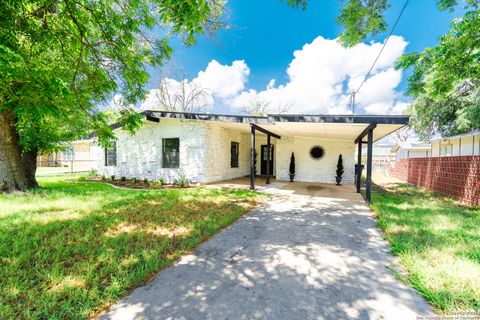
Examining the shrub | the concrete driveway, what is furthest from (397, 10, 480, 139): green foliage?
the shrub

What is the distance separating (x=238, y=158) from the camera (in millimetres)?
12156

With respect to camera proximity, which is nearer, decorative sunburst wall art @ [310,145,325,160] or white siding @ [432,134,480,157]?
decorative sunburst wall art @ [310,145,325,160]

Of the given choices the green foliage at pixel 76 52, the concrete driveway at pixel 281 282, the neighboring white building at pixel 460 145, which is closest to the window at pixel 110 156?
the green foliage at pixel 76 52

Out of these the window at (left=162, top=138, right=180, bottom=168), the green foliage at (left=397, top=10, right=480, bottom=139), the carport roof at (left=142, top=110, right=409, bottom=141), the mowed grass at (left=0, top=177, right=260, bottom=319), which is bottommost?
the mowed grass at (left=0, top=177, right=260, bottom=319)

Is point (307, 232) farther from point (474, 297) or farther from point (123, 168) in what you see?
point (123, 168)

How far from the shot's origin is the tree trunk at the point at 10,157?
20.1 ft

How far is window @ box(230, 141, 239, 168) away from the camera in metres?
11.4

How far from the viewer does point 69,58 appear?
13.6 feet

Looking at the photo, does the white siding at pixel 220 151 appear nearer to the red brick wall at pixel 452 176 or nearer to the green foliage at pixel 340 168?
the green foliage at pixel 340 168

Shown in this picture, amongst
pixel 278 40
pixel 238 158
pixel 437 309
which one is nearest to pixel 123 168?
pixel 238 158

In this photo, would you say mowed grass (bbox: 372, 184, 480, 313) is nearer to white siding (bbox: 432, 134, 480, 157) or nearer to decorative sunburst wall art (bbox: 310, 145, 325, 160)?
decorative sunburst wall art (bbox: 310, 145, 325, 160)

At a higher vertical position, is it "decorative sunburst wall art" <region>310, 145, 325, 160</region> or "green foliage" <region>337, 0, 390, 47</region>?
"green foliage" <region>337, 0, 390, 47</region>

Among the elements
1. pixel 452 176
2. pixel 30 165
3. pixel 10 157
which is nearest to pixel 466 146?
pixel 452 176

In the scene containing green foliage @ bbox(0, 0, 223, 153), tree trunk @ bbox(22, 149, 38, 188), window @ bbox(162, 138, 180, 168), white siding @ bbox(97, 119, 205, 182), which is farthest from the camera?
window @ bbox(162, 138, 180, 168)
